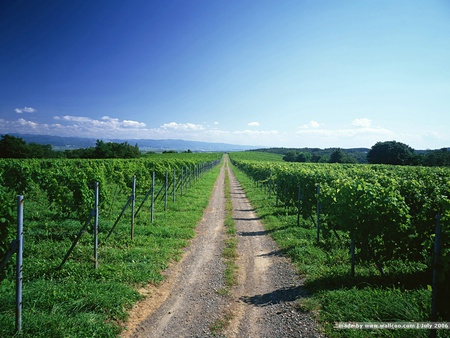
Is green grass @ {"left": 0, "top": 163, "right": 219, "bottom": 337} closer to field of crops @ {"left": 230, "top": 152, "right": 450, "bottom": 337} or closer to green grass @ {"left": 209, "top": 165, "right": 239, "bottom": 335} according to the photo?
green grass @ {"left": 209, "top": 165, "right": 239, "bottom": 335}

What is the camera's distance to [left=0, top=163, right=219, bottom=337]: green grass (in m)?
4.30

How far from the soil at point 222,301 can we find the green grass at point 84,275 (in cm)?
46

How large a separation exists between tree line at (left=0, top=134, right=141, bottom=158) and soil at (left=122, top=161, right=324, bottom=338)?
6904 centimetres

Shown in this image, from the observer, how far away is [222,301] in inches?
222

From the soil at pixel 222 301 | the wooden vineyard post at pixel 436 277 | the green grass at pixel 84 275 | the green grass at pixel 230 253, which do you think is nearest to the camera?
the wooden vineyard post at pixel 436 277

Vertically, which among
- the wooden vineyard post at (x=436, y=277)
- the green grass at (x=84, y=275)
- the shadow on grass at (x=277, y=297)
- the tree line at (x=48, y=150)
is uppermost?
the tree line at (x=48, y=150)

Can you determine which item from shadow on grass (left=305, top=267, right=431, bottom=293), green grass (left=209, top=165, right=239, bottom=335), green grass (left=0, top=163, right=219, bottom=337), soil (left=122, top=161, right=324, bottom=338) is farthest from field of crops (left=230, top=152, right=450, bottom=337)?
green grass (left=0, top=163, right=219, bottom=337)

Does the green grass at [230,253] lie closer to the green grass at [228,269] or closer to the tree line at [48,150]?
the green grass at [228,269]

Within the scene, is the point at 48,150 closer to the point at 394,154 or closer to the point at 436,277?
the point at 436,277

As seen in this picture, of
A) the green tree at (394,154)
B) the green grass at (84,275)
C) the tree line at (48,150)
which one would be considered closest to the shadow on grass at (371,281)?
the green grass at (84,275)

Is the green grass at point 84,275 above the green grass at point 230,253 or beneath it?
above

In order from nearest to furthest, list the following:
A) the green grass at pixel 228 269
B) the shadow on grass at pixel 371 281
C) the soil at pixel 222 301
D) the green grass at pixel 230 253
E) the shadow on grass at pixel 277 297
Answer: the soil at pixel 222 301, the green grass at pixel 228 269, the shadow on grass at pixel 277 297, the shadow on grass at pixel 371 281, the green grass at pixel 230 253

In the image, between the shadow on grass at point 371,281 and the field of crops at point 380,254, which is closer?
the field of crops at point 380,254

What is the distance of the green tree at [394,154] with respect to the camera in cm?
7294
